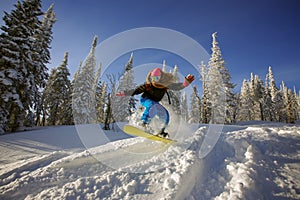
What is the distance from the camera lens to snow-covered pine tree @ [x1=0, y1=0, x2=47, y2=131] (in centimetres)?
1135

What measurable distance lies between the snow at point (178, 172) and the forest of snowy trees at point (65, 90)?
105 inches

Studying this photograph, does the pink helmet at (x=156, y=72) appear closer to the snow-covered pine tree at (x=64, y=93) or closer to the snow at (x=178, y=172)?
the snow at (x=178, y=172)

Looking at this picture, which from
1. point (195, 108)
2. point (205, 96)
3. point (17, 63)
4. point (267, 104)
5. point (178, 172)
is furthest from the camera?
point (267, 104)

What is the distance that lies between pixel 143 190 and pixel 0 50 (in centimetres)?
1544

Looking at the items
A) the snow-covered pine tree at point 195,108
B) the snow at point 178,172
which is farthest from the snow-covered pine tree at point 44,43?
the snow-covered pine tree at point 195,108

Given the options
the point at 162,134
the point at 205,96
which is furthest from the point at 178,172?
the point at 205,96

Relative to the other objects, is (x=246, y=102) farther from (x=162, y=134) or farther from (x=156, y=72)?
(x=156, y=72)

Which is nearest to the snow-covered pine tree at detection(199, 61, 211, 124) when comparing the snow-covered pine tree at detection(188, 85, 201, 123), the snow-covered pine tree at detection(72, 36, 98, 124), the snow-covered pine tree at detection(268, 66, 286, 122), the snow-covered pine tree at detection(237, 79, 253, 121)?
the snow-covered pine tree at detection(188, 85, 201, 123)

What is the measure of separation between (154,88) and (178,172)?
9.02 ft

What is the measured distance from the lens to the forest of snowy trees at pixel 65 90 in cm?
1198

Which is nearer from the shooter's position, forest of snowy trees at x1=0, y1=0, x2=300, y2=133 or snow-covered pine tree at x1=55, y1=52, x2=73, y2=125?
forest of snowy trees at x1=0, y1=0, x2=300, y2=133

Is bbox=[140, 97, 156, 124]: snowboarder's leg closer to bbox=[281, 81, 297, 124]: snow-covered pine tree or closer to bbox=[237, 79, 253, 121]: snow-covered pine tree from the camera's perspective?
bbox=[237, 79, 253, 121]: snow-covered pine tree

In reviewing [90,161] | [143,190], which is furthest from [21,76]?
[143,190]

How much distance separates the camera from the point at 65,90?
78.4ft
